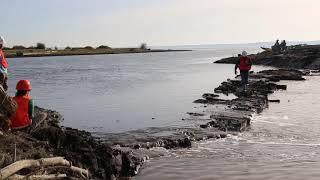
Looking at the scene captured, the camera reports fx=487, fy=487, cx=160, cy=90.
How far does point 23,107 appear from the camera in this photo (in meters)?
9.98

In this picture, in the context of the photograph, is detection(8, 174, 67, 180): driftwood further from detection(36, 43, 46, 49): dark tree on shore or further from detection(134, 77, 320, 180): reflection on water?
detection(36, 43, 46, 49): dark tree on shore

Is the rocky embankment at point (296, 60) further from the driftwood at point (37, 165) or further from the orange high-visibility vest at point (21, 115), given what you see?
the orange high-visibility vest at point (21, 115)

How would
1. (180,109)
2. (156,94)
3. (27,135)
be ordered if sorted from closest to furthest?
(27,135) < (180,109) < (156,94)

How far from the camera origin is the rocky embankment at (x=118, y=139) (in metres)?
10.2

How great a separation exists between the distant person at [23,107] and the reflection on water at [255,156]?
3.41m

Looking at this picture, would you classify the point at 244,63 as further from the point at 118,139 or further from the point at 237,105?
the point at 118,139

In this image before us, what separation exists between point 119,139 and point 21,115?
21.7ft

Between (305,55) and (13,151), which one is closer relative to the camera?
(13,151)

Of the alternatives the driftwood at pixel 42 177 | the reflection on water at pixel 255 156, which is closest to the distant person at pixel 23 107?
the driftwood at pixel 42 177

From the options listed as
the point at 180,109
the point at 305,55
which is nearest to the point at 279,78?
the point at 180,109

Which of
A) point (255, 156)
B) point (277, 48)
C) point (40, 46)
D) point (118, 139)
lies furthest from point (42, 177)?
point (40, 46)

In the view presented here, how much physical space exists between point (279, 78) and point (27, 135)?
34484 millimetres

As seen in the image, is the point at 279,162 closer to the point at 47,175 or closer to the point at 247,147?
the point at 247,147

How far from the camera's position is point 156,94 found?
1316 inches
